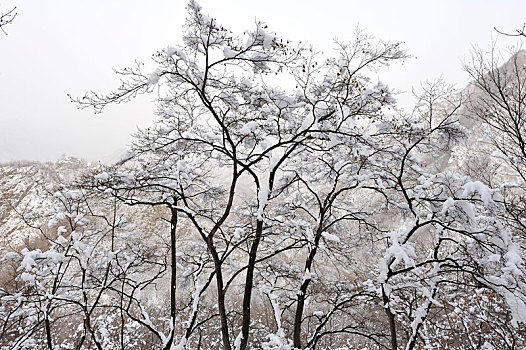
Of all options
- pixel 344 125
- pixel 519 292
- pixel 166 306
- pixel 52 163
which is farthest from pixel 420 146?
pixel 52 163

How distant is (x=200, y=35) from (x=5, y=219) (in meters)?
27.3

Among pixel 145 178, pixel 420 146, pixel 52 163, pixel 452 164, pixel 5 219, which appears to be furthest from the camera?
pixel 52 163

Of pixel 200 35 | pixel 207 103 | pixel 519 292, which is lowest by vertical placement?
pixel 519 292

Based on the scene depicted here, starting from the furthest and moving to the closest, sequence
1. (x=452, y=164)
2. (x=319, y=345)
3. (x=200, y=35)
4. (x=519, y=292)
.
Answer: (x=452, y=164) < (x=319, y=345) < (x=200, y=35) < (x=519, y=292)

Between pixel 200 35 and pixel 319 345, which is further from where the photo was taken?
pixel 319 345

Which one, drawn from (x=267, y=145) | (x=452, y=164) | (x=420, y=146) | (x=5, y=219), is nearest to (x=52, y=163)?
(x=5, y=219)

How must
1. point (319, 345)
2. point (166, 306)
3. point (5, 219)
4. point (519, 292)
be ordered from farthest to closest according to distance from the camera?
1. point (5, 219)
2. point (166, 306)
3. point (319, 345)
4. point (519, 292)

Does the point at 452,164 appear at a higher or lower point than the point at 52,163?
lower

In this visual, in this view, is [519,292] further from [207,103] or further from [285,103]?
[207,103]

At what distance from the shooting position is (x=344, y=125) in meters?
4.61

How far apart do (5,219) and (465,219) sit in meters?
29.9

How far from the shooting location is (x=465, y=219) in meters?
4.19

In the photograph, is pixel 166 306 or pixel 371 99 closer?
pixel 371 99

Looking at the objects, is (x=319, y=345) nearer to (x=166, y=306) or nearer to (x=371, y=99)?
(x=166, y=306)
